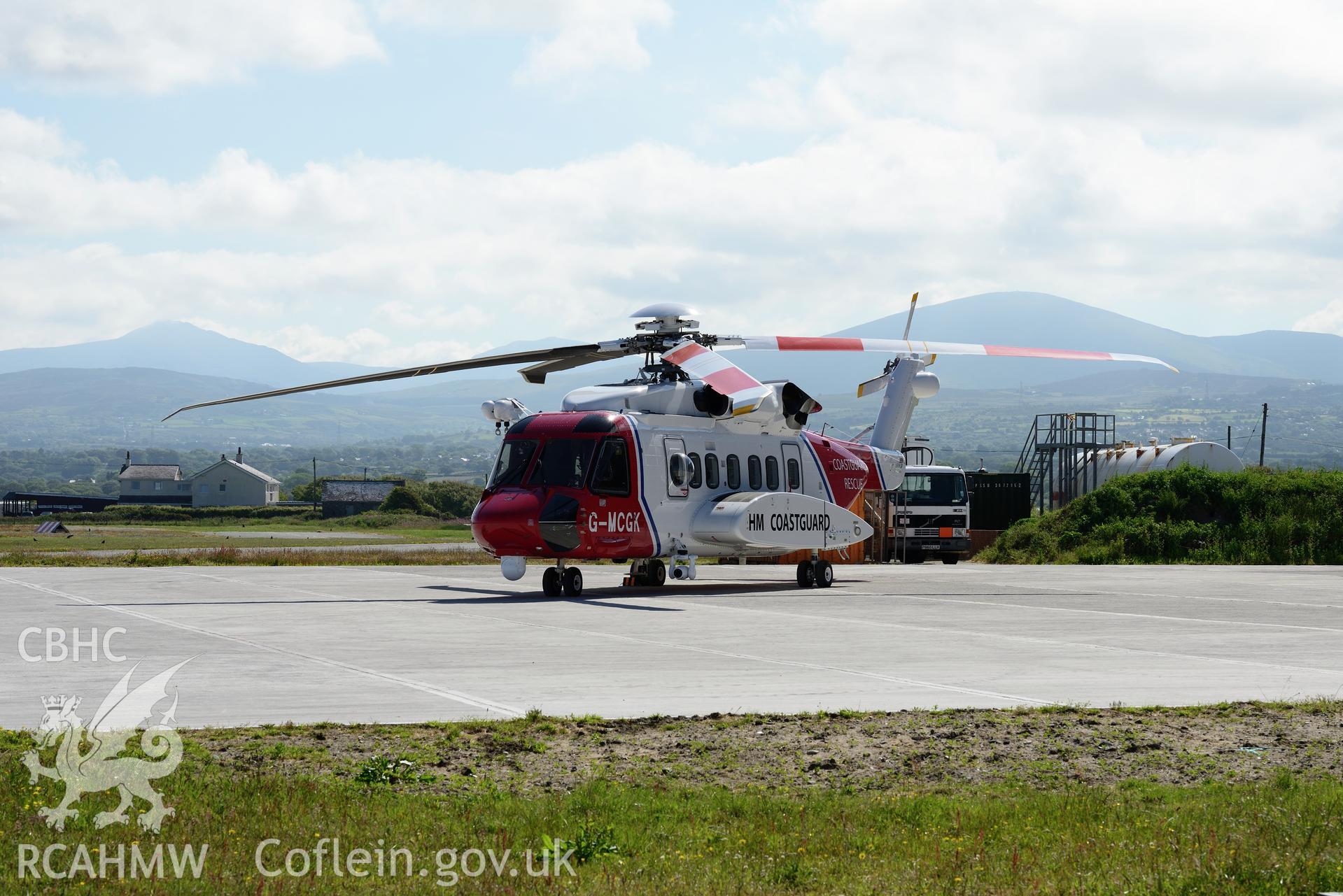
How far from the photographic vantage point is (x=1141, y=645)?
16516 mm

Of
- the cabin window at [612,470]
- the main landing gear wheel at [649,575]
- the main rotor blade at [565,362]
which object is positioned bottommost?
the main landing gear wheel at [649,575]

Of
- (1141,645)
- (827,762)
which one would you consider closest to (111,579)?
(1141,645)

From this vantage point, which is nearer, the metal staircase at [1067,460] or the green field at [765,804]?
the green field at [765,804]

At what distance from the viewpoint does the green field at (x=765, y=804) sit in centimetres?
652

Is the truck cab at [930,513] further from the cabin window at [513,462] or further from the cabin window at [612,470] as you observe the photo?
the cabin window at [513,462]

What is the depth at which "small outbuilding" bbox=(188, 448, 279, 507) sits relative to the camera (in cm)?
18950

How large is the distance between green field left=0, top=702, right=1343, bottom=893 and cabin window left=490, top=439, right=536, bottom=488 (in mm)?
14847

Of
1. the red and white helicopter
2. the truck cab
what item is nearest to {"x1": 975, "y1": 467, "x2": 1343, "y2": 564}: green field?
the truck cab

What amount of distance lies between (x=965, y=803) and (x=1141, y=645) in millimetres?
9398

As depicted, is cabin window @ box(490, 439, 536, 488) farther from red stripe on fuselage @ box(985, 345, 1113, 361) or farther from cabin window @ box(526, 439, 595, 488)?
red stripe on fuselage @ box(985, 345, 1113, 361)

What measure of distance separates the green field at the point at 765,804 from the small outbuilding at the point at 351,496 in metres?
131

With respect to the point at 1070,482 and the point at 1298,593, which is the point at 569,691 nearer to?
the point at 1298,593

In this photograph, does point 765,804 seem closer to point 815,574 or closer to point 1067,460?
point 815,574

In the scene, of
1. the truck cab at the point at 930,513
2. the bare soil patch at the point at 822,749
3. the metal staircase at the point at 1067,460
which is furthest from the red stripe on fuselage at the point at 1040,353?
the metal staircase at the point at 1067,460
